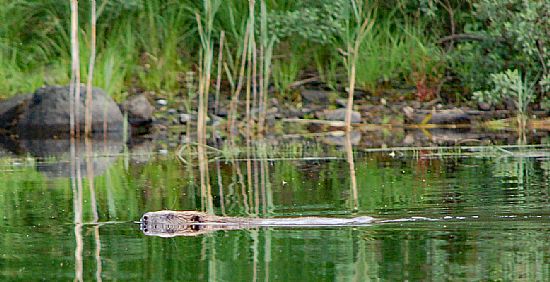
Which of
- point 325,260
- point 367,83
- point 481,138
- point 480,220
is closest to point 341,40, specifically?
point 367,83

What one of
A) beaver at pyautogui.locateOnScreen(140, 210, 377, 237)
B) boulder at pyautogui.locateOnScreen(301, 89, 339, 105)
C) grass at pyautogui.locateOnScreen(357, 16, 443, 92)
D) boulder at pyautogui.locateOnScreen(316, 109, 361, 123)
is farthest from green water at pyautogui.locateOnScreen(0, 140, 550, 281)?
boulder at pyautogui.locateOnScreen(301, 89, 339, 105)

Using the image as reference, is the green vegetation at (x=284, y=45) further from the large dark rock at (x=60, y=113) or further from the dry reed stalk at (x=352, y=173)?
the dry reed stalk at (x=352, y=173)

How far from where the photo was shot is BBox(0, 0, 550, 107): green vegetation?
20750 mm

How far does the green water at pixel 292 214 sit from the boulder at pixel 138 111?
6.49 meters

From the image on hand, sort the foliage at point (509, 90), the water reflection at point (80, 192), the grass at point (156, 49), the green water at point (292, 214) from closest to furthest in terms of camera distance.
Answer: the green water at point (292, 214), the water reflection at point (80, 192), the foliage at point (509, 90), the grass at point (156, 49)

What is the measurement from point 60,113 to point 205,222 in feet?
41.1

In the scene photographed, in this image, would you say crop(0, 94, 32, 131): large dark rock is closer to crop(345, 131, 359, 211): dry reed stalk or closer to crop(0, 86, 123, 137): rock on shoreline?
crop(0, 86, 123, 137): rock on shoreline

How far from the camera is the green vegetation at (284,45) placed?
2075cm

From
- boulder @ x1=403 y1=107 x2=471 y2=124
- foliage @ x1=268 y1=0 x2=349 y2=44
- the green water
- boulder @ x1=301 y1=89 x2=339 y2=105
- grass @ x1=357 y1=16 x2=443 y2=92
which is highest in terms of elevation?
foliage @ x1=268 y1=0 x2=349 y2=44

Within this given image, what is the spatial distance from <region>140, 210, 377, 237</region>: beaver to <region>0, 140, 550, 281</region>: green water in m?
0.14

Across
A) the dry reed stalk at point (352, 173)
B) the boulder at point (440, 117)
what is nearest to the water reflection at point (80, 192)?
the dry reed stalk at point (352, 173)

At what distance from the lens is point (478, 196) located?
9.48 metres

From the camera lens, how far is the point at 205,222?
815 cm

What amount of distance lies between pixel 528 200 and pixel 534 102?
40.6 ft
